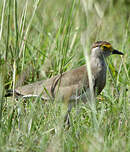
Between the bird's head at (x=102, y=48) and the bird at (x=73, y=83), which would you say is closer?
the bird at (x=73, y=83)

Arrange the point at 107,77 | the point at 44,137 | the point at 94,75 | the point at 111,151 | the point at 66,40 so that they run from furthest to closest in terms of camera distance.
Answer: the point at 107,77 → the point at 94,75 → the point at 66,40 → the point at 44,137 → the point at 111,151

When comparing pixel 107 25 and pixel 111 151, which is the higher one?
pixel 107 25

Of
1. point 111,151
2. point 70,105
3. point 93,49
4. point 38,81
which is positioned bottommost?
point 111,151

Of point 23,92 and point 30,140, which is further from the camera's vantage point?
point 23,92

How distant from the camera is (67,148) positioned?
2.67 meters

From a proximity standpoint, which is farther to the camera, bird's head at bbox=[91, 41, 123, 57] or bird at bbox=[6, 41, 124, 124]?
bird's head at bbox=[91, 41, 123, 57]

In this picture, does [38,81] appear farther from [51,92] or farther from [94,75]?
[94,75]

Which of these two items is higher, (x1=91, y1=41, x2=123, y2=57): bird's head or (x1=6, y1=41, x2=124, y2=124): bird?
(x1=91, y1=41, x2=123, y2=57): bird's head

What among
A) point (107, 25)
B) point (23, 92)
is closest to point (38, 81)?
point (23, 92)

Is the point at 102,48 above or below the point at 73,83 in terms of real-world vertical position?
above

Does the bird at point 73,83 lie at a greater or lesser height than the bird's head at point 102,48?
lesser

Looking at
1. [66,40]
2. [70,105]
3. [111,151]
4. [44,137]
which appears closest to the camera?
[111,151]

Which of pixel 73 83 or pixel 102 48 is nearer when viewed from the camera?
pixel 73 83

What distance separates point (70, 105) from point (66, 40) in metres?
1.02
